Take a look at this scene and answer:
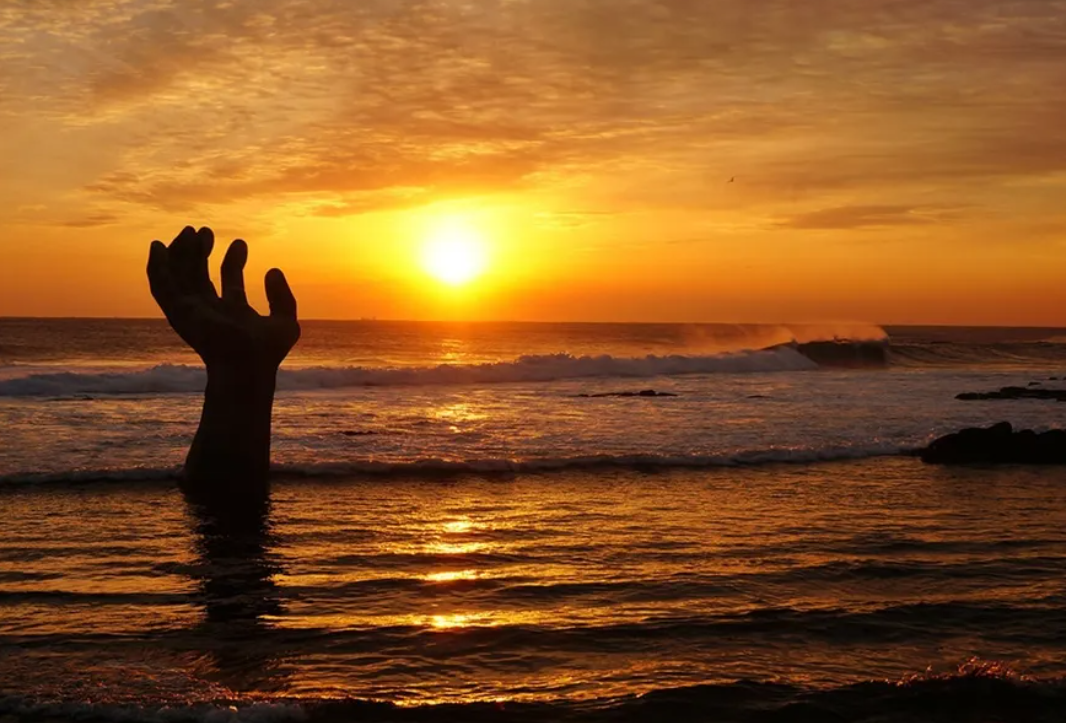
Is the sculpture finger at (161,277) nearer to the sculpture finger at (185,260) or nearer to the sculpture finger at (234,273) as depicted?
the sculpture finger at (185,260)

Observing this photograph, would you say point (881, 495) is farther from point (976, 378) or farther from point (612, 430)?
point (976, 378)

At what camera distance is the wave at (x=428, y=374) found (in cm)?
3922

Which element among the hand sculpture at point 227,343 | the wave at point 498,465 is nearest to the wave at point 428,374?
the wave at point 498,465

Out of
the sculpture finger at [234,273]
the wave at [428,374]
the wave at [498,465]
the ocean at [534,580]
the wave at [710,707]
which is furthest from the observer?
the wave at [428,374]

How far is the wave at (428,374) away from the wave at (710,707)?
32832mm

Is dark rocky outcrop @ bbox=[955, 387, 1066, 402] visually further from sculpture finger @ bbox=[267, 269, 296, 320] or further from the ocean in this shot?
sculpture finger @ bbox=[267, 269, 296, 320]

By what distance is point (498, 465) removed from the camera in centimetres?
1859

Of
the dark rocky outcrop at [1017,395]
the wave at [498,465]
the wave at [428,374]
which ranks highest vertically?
the wave at [428,374]

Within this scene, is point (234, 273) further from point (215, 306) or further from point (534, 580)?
point (534, 580)

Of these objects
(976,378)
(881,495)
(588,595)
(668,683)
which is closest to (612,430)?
(881,495)

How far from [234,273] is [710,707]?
10444mm

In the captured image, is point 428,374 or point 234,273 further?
point 428,374

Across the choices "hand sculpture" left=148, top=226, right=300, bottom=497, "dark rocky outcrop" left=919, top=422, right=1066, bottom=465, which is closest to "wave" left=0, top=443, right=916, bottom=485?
"dark rocky outcrop" left=919, top=422, right=1066, bottom=465

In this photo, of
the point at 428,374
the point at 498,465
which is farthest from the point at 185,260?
the point at 428,374
